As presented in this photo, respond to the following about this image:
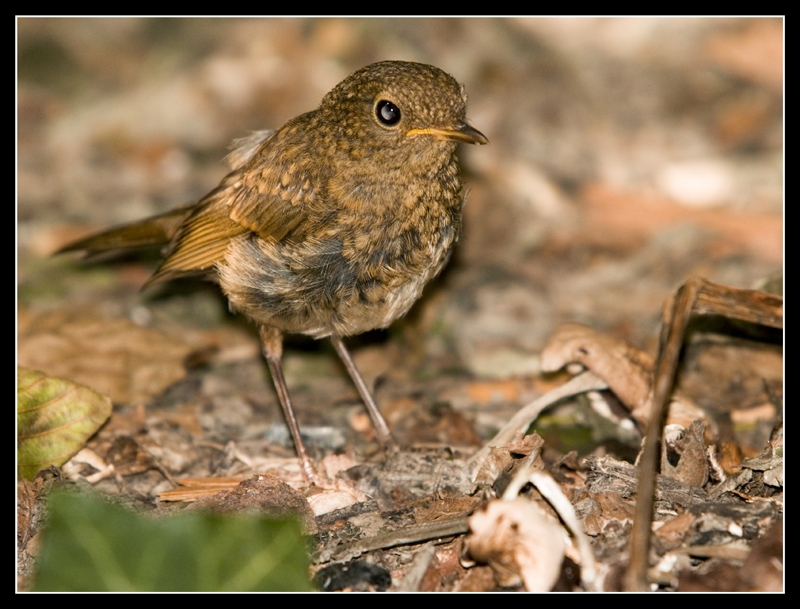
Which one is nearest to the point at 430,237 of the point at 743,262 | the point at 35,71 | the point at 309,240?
the point at 309,240

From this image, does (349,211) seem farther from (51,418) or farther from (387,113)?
(51,418)

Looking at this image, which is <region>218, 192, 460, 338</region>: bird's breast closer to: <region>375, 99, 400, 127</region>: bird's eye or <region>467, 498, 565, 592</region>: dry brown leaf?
<region>375, 99, 400, 127</region>: bird's eye

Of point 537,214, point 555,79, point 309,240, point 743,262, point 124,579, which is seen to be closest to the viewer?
point 124,579

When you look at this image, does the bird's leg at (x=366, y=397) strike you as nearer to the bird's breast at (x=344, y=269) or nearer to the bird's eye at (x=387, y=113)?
the bird's breast at (x=344, y=269)

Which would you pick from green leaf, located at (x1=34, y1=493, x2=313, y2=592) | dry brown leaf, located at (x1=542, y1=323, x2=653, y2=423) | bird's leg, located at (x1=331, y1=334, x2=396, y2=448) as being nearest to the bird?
bird's leg, located at (x1=331, y1=334, x2=396, y2=448)

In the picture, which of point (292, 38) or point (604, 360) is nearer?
point (604, 360)

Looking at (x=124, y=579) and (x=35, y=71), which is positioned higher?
(x=35, y=71)

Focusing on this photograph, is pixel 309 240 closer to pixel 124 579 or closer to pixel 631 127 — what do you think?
pixel 124 579
